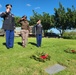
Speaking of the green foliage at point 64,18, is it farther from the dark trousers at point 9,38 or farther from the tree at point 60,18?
the dark trousers at point 9,38

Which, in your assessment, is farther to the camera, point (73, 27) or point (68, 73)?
point (73, 27)

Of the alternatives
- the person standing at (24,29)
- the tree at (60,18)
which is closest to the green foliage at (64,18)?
the tree at (60,18)

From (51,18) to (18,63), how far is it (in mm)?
46137

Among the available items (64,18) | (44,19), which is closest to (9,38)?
(64,18)

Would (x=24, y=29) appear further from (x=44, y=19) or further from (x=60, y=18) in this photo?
(x=44, y=19)

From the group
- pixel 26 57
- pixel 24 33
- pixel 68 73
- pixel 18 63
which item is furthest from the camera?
pixel 24 33

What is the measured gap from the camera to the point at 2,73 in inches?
251

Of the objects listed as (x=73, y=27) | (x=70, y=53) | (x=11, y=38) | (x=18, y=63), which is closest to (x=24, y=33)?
(x=11, y=38)

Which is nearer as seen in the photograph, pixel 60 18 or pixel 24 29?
pixel 24 29

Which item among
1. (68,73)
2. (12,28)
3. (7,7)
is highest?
(7,7)

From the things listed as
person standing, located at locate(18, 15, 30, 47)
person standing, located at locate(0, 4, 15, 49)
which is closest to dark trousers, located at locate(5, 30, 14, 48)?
person standing, located at locate(0, 4, 15, 49)

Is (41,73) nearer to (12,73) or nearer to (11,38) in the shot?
(12,73)

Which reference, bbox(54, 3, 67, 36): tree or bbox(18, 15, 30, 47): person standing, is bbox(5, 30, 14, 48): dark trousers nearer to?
bbox(18, 15, 30, 47): person standing

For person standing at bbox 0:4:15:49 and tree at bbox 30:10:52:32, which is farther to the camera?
tree at bbox 30:10:52:32
